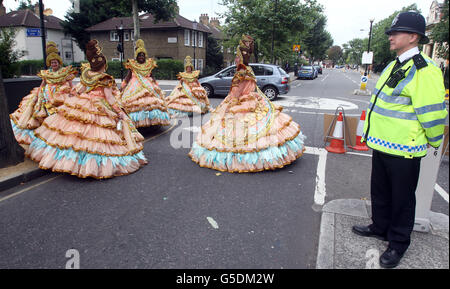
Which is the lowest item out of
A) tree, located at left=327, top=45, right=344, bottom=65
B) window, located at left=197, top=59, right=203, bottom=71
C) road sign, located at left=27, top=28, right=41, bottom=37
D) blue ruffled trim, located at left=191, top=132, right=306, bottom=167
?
blue ruffled trim, located at left=191, top=132, right=306, bottom=167

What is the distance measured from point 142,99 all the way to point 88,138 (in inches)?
124

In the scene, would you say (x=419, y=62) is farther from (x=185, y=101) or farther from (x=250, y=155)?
(x=185, y=101)

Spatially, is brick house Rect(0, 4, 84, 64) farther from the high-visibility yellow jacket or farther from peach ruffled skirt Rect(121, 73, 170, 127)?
the high-visibility yellow jacket

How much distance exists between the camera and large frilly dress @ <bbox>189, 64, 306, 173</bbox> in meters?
5.35

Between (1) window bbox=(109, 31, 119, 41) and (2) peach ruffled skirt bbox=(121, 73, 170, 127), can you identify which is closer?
(2) peach ruffled skirt bbox=(121, 73, 170, 127)

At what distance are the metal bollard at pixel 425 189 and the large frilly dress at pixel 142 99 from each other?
624 cm

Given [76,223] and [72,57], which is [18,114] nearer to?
[76,223]

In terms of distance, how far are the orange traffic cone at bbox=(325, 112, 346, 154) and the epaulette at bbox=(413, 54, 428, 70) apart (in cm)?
451

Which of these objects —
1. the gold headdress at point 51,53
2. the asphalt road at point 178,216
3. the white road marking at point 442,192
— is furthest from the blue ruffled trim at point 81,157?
the white road marking at point 442,192

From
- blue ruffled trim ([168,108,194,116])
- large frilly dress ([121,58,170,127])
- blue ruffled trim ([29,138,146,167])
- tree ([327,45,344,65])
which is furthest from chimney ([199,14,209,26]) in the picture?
tree ([327,45,344,65])

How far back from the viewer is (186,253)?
3.19 meters

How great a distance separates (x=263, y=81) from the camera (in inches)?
628

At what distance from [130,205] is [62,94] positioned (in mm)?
3266

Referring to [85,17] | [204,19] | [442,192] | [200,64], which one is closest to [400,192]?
[442,192]
